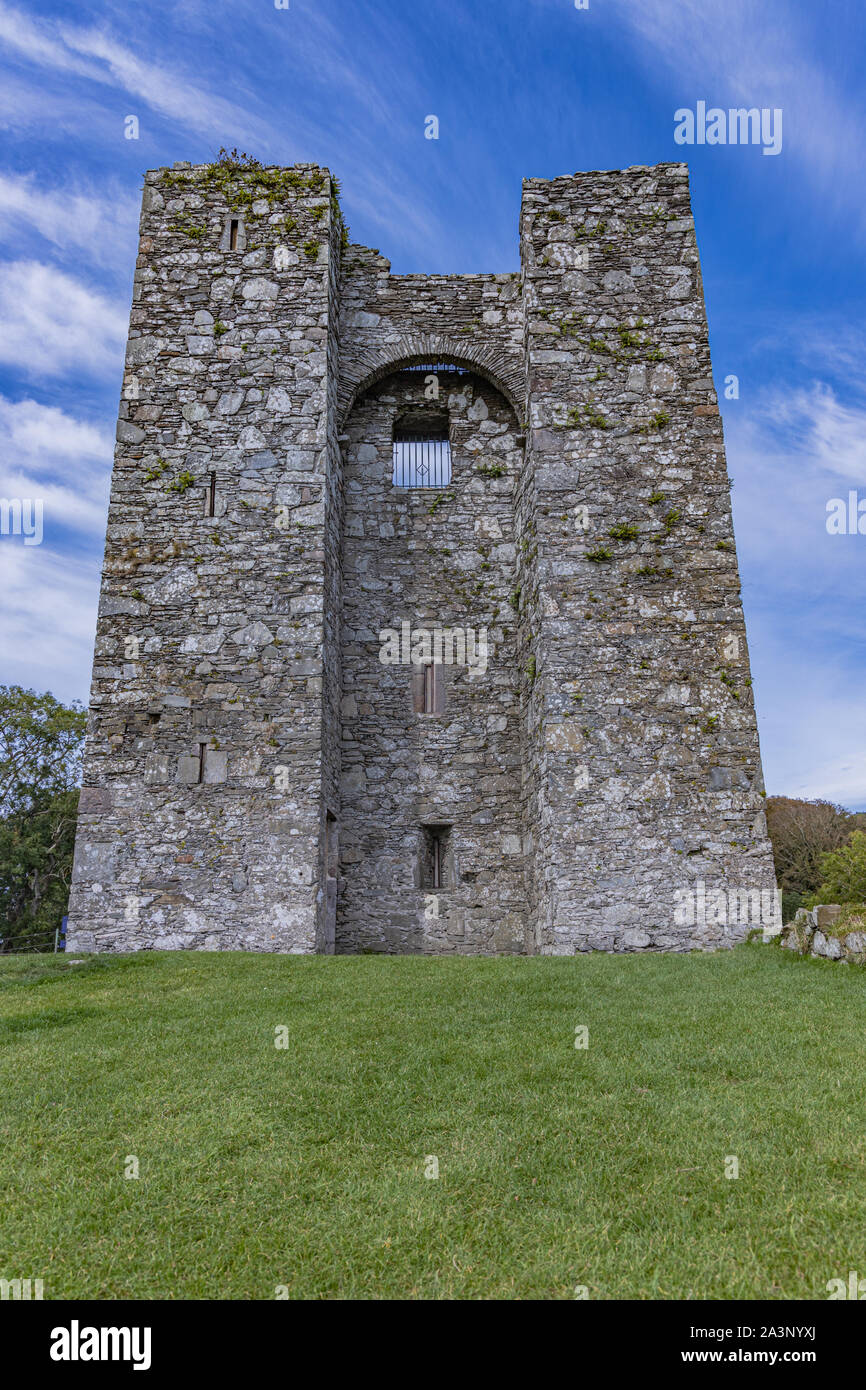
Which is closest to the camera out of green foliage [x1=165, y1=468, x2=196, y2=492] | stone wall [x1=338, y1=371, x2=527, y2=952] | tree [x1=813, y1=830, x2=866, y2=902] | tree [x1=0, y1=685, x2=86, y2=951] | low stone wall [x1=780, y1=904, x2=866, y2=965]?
low stone wall [x1=780, y1=904, x2=866, y2=965]

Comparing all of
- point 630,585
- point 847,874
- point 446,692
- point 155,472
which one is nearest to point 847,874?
point 847,874

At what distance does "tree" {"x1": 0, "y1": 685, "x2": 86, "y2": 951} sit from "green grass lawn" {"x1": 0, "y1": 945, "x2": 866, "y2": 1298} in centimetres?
2033

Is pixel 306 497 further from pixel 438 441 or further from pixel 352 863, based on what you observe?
pixel 352 863

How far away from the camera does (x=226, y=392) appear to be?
1130 cm

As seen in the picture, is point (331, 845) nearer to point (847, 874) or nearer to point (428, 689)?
point (428, 689)

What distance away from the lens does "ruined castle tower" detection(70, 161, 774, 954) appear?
9.93m

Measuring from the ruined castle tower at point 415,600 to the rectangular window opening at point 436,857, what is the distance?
0.04 meters

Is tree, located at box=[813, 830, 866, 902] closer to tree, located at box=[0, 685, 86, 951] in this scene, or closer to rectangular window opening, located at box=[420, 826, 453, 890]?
rectangular window opening, located at box=[420, 826, 453, 890]

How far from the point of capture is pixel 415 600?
1235cm

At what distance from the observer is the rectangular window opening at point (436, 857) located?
11.7 m

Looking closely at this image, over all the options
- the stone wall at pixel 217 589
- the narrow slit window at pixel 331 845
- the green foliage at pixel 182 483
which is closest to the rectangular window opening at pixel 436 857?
the narrow slit window at pixel 331 845

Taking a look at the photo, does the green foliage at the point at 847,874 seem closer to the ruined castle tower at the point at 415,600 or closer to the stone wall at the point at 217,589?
the ruined castle tower at the point at 415,600

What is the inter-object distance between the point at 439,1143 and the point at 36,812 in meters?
25.1

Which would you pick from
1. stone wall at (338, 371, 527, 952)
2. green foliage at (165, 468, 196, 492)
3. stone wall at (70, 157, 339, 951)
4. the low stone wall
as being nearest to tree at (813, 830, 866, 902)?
the low stone wall
